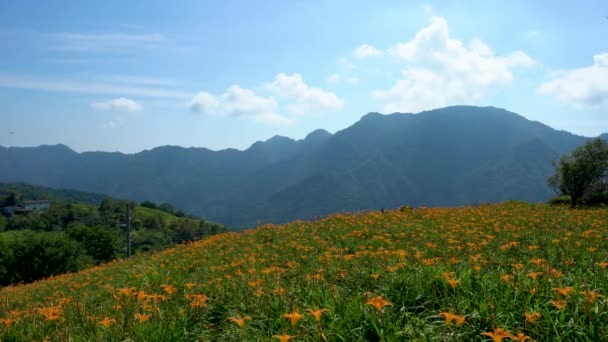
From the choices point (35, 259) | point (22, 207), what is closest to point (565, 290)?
point (35, 259)

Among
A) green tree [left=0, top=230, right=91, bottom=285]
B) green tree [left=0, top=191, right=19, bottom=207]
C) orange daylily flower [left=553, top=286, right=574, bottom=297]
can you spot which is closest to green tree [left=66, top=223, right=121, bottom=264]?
green tree [left=0, top=230, right=91, bottom=285]

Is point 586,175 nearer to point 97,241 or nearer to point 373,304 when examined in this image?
point 373,304

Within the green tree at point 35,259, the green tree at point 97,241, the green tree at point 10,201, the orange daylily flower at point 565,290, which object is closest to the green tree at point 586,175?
the orange daylily flower at point 565,290

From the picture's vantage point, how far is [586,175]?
832 inches

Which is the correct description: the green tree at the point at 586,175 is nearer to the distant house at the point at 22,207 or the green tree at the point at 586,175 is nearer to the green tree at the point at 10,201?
the distant house at the point at 22,207

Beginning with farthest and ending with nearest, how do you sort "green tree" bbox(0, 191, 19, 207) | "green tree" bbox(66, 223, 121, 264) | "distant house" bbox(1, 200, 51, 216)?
"green tree" bbox(0, 191, 19, 207) → "distant house" bbox(1, 200, 51, 216) → "green tree" bbox(66, 223, 121, 264)

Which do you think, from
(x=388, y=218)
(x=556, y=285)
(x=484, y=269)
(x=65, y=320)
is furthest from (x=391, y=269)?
(x=388, y=218)

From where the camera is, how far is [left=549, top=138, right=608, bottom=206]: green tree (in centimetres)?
2112

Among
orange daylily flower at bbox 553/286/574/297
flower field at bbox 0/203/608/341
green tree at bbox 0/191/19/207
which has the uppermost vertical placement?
orange daylily flower at bbox 553/286/574/297

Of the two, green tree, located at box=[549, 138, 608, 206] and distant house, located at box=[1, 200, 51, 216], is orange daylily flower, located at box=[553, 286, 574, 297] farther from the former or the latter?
distant house, located at box=[1, 200, 51, 216]

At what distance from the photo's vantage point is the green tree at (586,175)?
69.3 feet

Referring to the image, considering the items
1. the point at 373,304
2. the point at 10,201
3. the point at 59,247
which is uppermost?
the point at 373,304

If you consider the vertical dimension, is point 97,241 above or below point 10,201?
below

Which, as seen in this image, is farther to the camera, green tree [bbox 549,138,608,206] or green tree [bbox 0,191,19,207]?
green tree [bbox 0,191,19,207]
